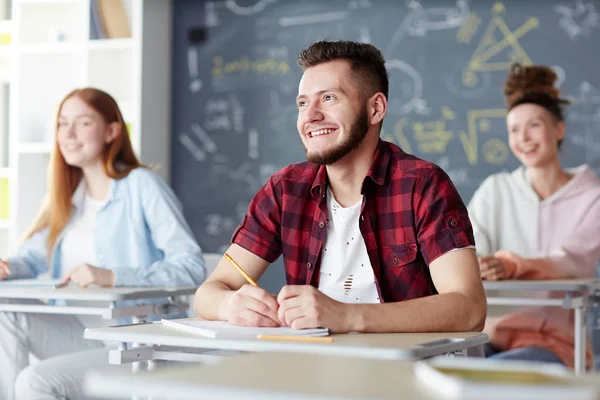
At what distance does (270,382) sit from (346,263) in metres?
1.19

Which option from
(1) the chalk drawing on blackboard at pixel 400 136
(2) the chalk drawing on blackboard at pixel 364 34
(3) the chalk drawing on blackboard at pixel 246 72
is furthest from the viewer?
(3) the chalk drawing on blackboard at pixel 246 72

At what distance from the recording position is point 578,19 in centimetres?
464

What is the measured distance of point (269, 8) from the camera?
5.35 metres

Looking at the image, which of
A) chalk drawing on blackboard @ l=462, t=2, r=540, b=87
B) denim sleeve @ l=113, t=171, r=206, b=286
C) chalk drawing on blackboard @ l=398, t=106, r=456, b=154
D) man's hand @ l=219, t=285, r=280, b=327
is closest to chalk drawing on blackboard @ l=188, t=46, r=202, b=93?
chalk drawing on blackboard @ l=398, t=106, r=456, b=154

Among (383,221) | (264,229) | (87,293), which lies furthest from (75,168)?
(383,221)

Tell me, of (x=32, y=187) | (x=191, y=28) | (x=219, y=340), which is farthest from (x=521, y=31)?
(x=219, y=340)

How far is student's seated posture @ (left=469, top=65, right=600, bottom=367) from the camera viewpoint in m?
3.28

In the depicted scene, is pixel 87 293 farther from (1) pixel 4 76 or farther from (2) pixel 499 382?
(1) pixel 4 76

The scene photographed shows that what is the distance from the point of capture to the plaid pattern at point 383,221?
1.97m

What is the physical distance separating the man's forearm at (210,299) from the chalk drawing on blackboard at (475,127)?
301 cm

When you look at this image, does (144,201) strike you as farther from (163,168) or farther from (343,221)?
(163,168)

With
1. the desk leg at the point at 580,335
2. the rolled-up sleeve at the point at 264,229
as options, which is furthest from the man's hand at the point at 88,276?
the desk leg at the point at 580,335

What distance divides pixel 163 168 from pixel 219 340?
13.4ft

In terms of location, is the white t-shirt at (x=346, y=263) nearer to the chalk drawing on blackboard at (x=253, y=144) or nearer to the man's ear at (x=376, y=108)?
the man's ear at (x=376, y=108)
